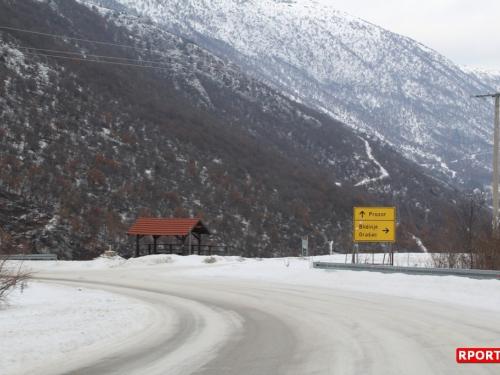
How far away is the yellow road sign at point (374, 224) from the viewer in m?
21.8

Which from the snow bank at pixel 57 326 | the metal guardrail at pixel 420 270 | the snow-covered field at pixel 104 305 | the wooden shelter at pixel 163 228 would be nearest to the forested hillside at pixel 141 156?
the wooden shelter at pixel 163 228

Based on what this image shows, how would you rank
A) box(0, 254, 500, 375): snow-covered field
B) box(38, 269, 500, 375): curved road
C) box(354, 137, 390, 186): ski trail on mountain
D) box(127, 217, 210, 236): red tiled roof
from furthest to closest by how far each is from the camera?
1. box(354, 137, 390, 186): ski trail on mountain
2. box(127, 217, 210, 236): red tiled roof
3. box(0, 254, 500, 375): snow-covered field
4. box(38, 269, 500, 375): curved road

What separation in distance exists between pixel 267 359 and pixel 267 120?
114979mm

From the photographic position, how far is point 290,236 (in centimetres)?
6312

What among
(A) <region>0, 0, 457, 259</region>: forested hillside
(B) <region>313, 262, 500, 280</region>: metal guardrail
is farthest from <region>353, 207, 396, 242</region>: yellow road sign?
(A) <region>0, 0, 457, 259</region>: forested hillside

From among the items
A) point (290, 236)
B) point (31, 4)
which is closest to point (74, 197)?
point (290, 236)

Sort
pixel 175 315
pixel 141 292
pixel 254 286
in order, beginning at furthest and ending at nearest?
pixel 254 286, pixel 141 292, pixel 175 315

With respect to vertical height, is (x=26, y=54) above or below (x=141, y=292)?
above

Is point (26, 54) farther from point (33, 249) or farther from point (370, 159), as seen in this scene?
point (370, 159)

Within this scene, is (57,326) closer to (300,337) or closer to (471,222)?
(300,337)

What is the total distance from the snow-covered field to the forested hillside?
1213cm

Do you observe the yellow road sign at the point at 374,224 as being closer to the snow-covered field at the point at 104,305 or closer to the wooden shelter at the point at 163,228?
the snow-covered field at the point at 104,305

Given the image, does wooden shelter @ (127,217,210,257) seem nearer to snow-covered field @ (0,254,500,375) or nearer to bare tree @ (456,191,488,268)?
snow-covered field @ (0,254,500,375)

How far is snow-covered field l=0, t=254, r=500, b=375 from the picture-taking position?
25.9 feet
